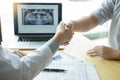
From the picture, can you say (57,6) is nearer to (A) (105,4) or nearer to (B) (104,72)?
(A) (105,4)

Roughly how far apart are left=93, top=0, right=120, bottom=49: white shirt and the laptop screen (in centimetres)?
31

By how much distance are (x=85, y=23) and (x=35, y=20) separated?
0.37 metres

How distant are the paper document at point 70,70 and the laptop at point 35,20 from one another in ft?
1.09

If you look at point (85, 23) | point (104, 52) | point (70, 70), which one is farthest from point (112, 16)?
point (70, 70)

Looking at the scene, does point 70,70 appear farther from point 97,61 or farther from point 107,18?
point 107,18

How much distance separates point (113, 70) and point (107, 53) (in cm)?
17

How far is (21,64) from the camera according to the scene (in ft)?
2.84

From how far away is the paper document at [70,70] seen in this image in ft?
3.56

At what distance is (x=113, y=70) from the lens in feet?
3.90

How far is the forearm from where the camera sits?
65.7 inches

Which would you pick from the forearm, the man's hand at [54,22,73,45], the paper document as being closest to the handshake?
the man's hand at [54,22,73,45]

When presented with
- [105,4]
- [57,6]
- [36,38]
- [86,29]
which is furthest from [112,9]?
[36,38]

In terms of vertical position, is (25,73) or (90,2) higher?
(90,2)

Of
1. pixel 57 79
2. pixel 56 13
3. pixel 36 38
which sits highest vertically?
pixel 56 13
